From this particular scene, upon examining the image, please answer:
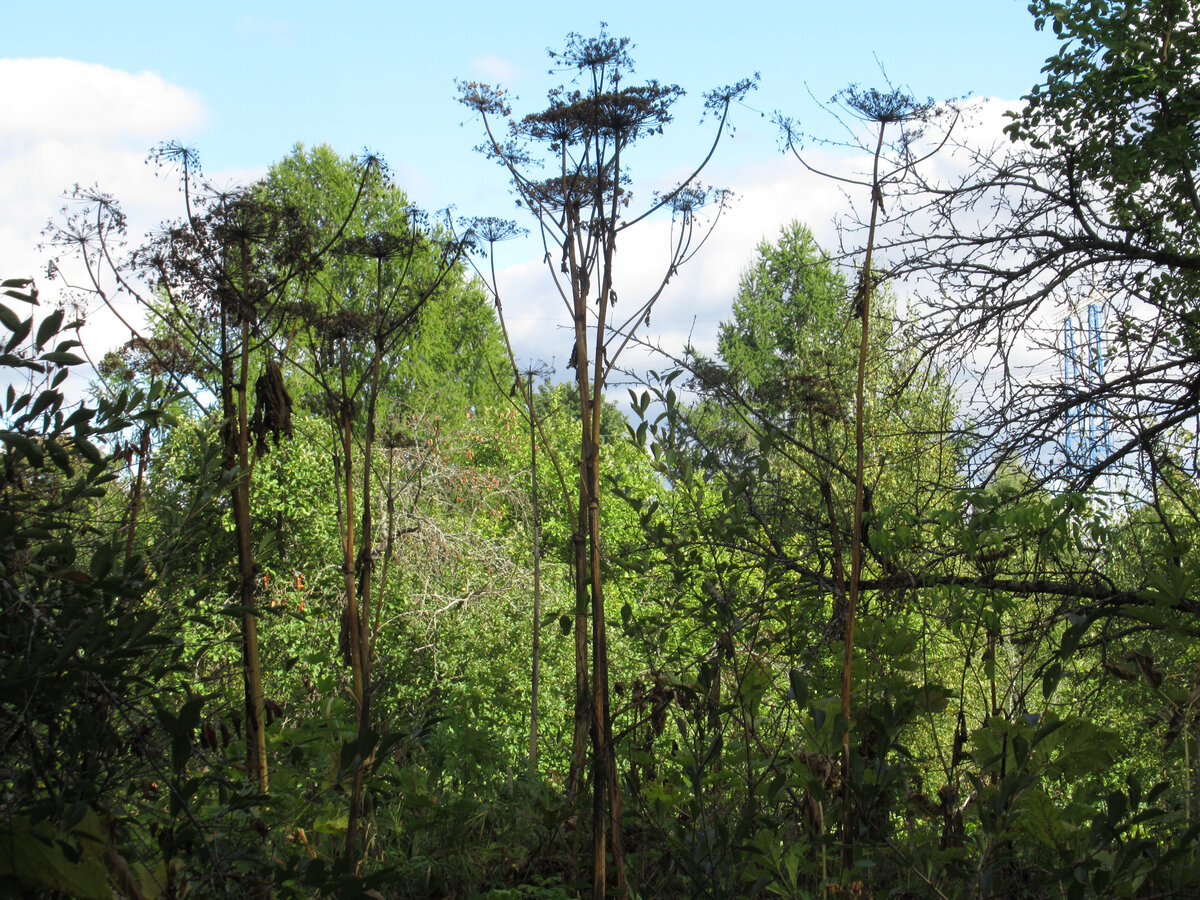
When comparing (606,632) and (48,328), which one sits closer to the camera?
(48,328)

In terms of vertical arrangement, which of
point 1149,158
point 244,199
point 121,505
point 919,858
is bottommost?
point 919,858

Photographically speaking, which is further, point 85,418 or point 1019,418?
point 1019,418

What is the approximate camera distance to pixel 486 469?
1880cm

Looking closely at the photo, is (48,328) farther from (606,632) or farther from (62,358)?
(606,632)

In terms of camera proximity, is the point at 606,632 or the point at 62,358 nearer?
the point at 62,358

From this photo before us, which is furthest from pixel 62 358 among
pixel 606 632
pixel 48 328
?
pixel 606 632

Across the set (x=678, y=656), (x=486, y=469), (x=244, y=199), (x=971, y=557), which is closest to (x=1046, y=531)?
(x=971, y=557)

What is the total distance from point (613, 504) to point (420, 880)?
15260 millimetres

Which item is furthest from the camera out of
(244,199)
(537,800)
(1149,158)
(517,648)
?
(517,648)

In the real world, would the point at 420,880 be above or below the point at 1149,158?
below

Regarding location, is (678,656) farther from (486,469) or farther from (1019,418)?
(486,469)

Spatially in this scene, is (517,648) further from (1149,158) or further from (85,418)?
(85,418)

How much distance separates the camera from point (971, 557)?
10.2 feet

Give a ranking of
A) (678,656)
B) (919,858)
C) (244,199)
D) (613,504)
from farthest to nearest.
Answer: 1. (613,504)
2. (678,656)
3. (244,199)
4. (919,858)
